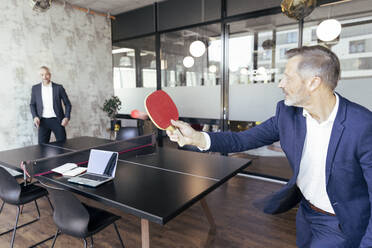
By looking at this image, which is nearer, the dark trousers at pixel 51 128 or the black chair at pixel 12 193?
the black chair at pixel 12 193

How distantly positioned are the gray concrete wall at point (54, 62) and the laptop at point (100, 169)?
11.6ft

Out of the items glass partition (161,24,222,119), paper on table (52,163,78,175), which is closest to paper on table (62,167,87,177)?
paper on table (52,163,78,175)

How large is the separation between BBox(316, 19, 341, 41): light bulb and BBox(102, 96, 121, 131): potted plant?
460 centimetres

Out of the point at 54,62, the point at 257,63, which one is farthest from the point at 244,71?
the point at 54,62

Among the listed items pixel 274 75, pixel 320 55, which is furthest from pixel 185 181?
pixel 274 75

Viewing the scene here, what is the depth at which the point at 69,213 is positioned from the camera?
1.89 m

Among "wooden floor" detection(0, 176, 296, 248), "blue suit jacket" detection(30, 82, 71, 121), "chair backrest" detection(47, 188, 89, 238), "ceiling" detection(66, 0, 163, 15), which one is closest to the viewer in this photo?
"chair backrest" detection(47, 188, 89, 238)

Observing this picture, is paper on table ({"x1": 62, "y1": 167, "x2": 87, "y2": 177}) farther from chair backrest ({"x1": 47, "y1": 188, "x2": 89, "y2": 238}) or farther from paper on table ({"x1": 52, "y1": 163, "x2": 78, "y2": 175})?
chair backrest ({"x1": 47, "y1": 188, "x2": 89, "y2": 238})

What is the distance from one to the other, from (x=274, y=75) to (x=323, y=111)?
301 centimetres

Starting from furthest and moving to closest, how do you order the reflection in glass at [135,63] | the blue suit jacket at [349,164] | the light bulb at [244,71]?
the reflection in glass at [135,63] < the light bulb at [244,71] < the blue suit jacket at [349,164]

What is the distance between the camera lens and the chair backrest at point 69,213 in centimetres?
180

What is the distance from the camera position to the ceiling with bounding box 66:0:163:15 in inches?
221

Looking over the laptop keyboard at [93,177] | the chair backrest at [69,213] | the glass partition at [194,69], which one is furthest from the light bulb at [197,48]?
the chair backrest at [69,213]

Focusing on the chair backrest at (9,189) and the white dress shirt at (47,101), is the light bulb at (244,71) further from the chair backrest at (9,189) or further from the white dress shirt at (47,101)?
the chair backrest at (9,189)
